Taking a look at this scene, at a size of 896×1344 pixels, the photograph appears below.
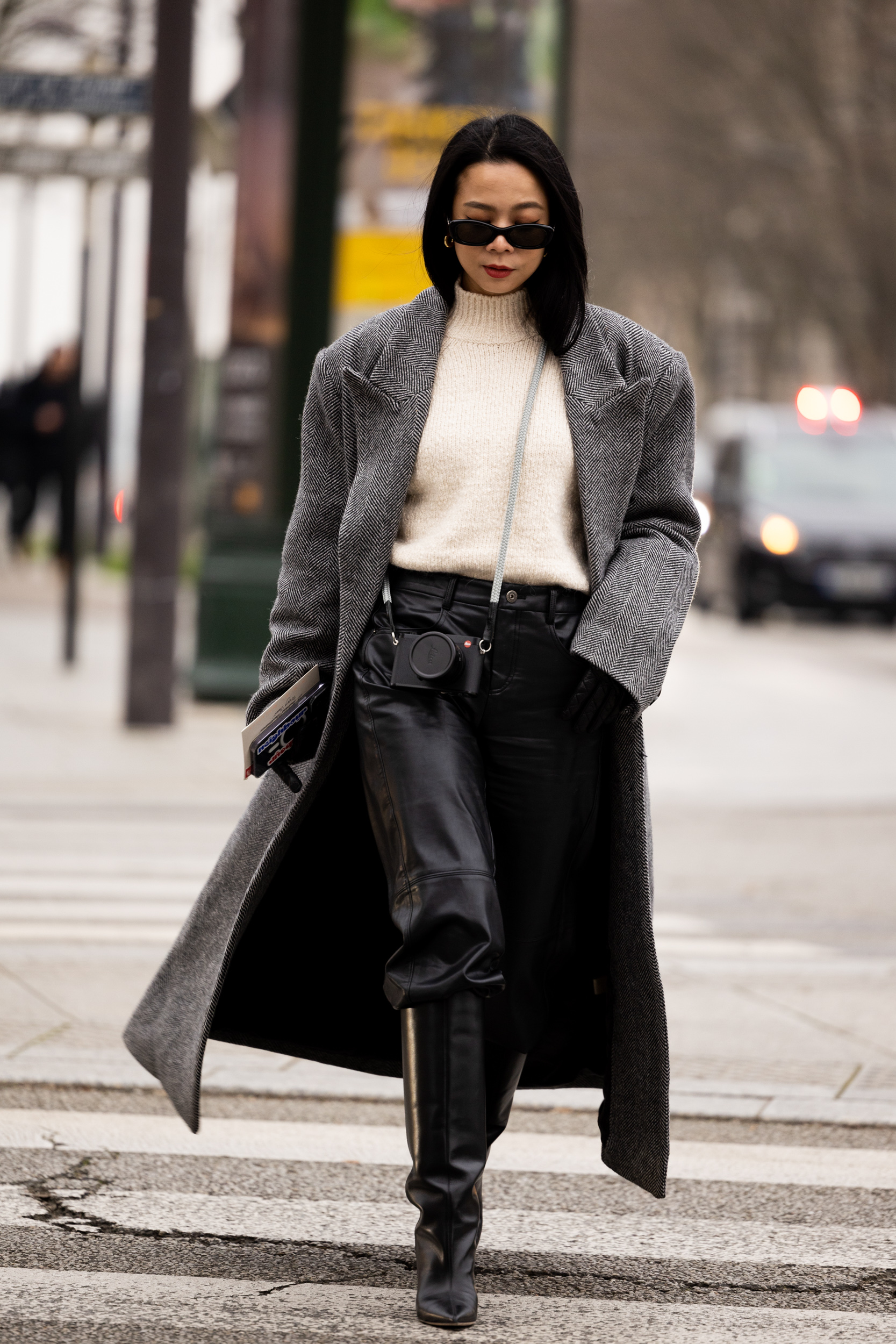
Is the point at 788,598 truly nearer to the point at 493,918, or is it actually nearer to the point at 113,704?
the point at 113,704

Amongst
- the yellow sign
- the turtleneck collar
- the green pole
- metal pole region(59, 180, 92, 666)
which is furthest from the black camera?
metal pole region(59, 180, 92, 666)

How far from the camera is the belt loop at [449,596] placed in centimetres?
322

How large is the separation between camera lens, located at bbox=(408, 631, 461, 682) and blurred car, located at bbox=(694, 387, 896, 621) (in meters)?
16.0

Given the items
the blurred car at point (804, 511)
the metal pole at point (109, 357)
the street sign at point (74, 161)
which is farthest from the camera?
the metal pole at point (109, 357)

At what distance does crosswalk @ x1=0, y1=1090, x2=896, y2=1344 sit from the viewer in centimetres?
322

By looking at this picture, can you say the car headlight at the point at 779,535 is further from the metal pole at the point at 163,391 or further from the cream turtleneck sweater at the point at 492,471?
the cream turtleneck sweater at the point at 492,471

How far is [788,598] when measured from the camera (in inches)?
747

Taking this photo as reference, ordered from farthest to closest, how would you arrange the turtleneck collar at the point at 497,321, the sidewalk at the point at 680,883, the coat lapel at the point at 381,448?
the sidewalk at the point at 680,883 < the turtleneck collar at the point at 497,321 < the coat lapel at the point at 381,448

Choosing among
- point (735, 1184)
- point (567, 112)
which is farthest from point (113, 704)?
point (735, 1184)

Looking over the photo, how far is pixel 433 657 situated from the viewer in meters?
3.18

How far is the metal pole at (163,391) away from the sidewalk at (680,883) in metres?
0.36

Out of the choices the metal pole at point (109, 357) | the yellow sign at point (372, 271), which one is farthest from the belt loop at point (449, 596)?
the metal pole at point (109, 357)

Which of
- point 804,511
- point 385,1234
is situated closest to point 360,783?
point 385,1234

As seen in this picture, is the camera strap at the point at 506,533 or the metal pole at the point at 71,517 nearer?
the camera strap at the point at 506,533
